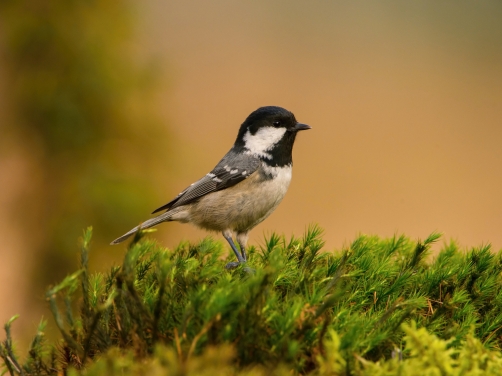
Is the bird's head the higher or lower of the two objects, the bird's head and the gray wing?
the higher

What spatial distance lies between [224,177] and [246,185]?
0.61 ft

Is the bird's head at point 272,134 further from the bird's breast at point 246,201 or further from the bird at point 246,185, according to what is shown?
the bird's breast at point 246,201

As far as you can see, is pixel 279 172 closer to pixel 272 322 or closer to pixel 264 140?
pixel 264 140

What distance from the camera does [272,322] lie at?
1634 millimetres

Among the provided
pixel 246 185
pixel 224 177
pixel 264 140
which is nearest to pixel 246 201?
pixel 246 185

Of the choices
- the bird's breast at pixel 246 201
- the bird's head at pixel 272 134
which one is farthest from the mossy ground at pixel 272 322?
the bird's head at pixel 272 134

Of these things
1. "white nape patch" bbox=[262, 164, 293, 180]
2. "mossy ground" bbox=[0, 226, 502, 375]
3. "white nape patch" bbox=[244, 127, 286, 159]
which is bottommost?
"mossy ground" bbox=[0, 226, 502, 375]

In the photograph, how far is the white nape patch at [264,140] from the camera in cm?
380

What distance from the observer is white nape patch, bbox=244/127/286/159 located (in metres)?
3.80

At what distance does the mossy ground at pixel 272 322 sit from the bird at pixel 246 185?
4.17 ft

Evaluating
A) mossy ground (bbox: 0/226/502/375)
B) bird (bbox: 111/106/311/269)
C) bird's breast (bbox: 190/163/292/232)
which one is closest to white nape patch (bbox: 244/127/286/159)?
bird (bbox: 111/106/311/269)

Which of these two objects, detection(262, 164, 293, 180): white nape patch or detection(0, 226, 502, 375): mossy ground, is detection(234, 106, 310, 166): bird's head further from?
detection(0, 226, 502, 375): mossy ground

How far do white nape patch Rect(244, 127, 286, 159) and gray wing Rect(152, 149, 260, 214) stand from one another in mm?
75

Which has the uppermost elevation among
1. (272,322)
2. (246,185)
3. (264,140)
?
(264,140)
